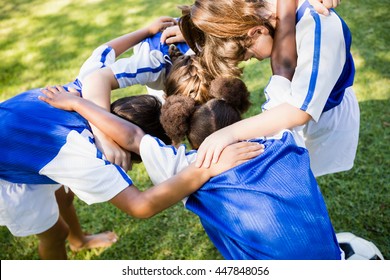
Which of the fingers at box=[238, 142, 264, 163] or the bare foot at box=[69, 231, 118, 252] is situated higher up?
the fingers at box=[238, 142, 264, 163]

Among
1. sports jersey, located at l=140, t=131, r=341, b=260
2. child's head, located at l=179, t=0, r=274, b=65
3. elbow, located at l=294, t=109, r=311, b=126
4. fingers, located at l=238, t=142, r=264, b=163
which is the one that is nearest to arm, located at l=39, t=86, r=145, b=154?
sports jersey, located at l=140, t=131, r=341, b=260

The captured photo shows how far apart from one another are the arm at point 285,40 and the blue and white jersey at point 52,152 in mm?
877

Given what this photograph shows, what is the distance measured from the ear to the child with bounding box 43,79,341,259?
423mm

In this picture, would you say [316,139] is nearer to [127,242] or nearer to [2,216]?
[127,242]

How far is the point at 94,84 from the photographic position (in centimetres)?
197

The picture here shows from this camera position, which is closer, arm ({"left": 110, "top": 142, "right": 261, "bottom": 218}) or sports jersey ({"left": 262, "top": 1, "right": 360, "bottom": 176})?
arm ({"left": 110, "top": 142, "right": 261, "bottom": 218})

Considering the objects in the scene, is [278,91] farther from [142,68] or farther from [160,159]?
[142,68]

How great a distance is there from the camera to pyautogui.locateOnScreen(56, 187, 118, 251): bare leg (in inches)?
98.9

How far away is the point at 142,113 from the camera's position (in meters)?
1.92

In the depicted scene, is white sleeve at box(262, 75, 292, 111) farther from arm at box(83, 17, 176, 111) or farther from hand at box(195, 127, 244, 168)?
arm at box(83, 17, 176, 111)

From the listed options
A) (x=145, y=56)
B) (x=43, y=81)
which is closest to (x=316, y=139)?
(x=145, y=56)

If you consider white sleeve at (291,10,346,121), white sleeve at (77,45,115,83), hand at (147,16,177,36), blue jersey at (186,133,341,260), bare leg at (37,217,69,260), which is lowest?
bare leg at (37,217,69,260)

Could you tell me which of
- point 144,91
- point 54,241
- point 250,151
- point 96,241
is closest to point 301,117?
point 250,151

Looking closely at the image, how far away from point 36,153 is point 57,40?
3.55 metres
